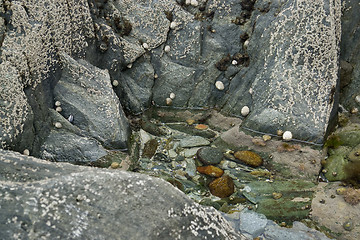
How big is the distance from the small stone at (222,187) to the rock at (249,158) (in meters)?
0.87

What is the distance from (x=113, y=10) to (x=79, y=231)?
294 inches

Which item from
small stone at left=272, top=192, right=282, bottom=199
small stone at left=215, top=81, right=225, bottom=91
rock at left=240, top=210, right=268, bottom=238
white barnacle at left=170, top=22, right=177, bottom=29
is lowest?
rock at left=240, top=210, right=268, bottom=238

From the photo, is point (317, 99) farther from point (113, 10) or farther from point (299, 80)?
point (113, 10)

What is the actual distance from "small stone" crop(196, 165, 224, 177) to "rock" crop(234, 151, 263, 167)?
72cm

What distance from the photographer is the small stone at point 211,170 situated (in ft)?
26.3

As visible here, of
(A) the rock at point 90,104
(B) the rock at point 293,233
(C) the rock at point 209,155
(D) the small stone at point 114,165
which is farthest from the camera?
(C) the rock at point 209,155

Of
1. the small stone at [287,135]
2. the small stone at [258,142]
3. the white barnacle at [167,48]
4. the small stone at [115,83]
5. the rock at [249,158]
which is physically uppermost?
the white barnacle at [167,48]

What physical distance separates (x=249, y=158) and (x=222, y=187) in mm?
1307

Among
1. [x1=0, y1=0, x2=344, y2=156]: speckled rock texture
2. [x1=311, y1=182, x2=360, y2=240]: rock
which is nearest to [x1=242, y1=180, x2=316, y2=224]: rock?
[x1=311, y1=182, x2=360, y2=240]: rock

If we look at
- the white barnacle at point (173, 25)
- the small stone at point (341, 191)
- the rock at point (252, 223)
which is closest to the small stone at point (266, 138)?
the small stone at point (341, 191)

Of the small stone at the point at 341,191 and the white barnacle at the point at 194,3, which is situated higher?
the white barnacle at the point at 194,3

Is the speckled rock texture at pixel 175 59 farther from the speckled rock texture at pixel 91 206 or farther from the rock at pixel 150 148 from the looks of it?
the speckled rock texture at pixel 91 206

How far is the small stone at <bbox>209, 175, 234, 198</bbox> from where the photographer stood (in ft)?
24.7

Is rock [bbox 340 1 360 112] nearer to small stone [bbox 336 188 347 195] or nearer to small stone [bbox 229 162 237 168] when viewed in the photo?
small stone [bbox 336 188 347 195]
